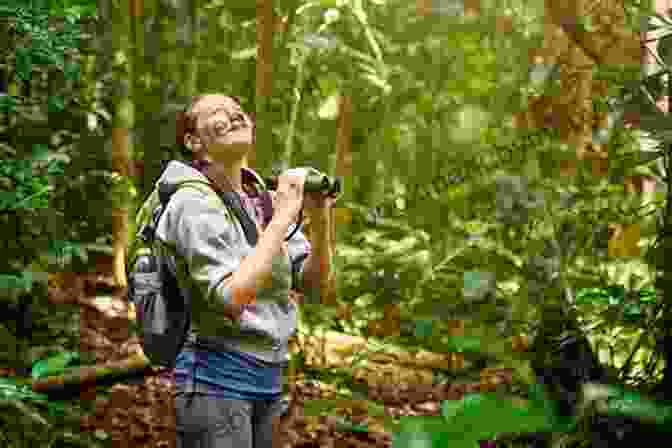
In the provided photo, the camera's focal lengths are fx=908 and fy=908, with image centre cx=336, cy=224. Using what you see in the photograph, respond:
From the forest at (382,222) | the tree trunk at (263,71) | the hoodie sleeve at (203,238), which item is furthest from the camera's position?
the tree trunk at (263,71)

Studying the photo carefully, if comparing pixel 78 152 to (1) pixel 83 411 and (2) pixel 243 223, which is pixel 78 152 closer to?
(1) pixel 83 411

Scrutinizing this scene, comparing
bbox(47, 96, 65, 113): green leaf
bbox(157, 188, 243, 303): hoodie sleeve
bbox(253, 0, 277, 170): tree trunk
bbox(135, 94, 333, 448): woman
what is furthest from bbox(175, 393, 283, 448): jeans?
bbox(253, 0, 277, 170): tree trunk

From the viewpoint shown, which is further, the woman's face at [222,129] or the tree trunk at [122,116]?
the tree trunk at [122,116]

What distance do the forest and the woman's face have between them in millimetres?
580

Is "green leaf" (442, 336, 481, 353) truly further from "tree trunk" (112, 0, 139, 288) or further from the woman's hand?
"tree trunk" (112, 0, 139, 288)

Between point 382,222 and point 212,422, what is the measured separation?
4.89m

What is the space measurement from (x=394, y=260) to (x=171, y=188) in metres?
5.13

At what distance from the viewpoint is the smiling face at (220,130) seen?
2672 millimetres

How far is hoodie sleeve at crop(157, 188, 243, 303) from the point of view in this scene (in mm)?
2451

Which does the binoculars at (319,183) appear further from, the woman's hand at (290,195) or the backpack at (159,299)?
the backpack at (159,299)

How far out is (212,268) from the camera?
246 cm

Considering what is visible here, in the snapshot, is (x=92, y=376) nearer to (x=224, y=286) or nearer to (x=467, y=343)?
(x=467, y=343)

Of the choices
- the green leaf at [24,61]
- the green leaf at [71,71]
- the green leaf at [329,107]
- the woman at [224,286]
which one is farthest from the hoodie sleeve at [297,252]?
the green leaf at [329,107]

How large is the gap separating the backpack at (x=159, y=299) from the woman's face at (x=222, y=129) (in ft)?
0.40
